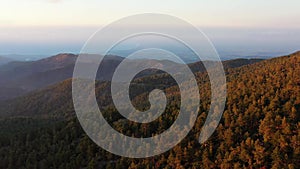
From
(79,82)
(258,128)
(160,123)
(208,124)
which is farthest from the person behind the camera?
(79,82)

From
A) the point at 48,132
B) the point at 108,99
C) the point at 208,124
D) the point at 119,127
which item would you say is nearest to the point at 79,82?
the point at 108,99

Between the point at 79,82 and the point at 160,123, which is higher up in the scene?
the point at 160,123

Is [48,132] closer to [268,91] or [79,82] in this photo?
[268,91]

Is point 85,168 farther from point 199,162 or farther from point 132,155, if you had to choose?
point 199,162

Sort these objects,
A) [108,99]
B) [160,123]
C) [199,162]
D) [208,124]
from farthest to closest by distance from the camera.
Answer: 1. [108,99]
2. [160,123]
3. [208,124]
4. [199,162]

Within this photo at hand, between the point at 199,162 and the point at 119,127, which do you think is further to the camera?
the point at 119,127

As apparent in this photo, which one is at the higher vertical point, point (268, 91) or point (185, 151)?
point (268, 91)

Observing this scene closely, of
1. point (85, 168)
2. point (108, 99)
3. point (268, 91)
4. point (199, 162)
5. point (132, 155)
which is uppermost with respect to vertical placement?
point (268, 91)

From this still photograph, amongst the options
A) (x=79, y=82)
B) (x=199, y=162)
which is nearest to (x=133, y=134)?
(x=199, y=162)

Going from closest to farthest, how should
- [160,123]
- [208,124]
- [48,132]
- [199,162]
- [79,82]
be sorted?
[199,162] < [208,124] < [160,123] < [48,132] < [79,82]
